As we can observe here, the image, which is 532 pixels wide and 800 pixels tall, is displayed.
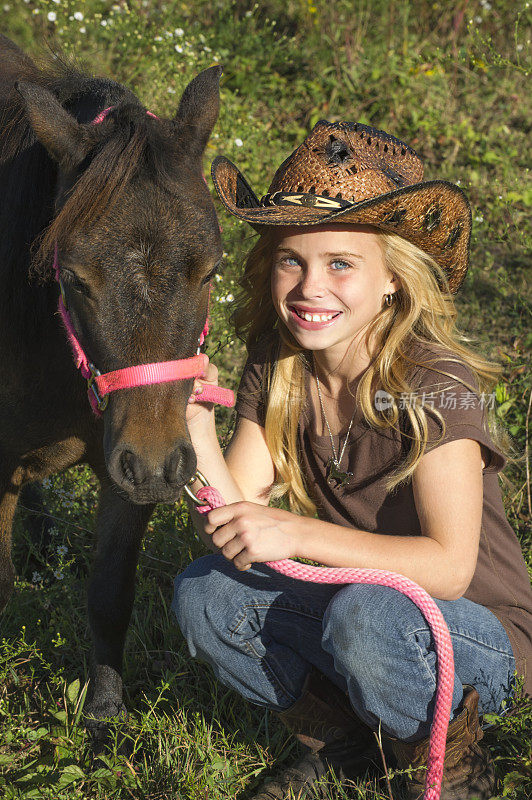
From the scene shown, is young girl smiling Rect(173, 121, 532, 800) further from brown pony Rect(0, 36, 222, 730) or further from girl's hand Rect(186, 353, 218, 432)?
brown pony Rect(0, 36, 222, 730)

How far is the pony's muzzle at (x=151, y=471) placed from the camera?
6.45 ft

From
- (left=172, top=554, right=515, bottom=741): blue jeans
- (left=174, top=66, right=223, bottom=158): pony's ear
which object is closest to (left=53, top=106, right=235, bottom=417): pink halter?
(left=174, top=66, right=223, bottom=158): pony's ear

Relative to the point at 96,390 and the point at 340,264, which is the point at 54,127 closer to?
the point at 96,390

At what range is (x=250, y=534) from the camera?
2000 mm

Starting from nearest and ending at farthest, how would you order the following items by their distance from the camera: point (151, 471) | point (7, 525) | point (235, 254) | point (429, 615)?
point (151, 471) → point (429, 615) → point (7, 525) → point (235, 254)

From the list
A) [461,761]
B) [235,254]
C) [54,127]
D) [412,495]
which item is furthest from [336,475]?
[235,254]

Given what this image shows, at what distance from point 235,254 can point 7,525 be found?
2402 millimetres

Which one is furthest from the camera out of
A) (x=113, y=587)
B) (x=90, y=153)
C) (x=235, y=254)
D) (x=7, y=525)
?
(x=235, y=254)

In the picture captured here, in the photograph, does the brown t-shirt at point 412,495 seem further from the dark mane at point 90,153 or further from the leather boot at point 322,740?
the dark mane at point 90,153

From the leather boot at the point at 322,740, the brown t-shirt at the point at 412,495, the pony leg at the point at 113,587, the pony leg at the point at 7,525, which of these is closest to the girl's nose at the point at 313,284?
the brown t-shirt at the point at 412,495

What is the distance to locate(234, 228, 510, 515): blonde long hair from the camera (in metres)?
2.35

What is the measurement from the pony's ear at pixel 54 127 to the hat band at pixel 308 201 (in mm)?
543

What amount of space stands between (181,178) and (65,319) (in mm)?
481

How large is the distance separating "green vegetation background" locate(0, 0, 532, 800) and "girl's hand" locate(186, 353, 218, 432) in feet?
2.66
